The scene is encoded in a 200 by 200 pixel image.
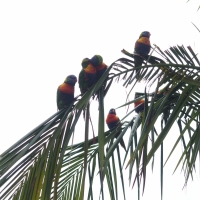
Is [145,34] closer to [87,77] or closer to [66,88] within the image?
[66,88]

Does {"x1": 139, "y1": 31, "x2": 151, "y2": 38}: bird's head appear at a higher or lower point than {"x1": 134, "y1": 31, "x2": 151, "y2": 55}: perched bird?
higher

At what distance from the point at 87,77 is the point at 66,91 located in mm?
379

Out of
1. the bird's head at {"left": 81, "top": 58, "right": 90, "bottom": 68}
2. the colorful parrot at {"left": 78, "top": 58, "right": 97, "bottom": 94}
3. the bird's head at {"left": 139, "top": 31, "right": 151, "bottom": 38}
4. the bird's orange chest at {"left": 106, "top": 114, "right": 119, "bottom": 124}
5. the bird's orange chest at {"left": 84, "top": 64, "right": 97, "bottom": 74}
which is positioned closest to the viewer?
the colorful parrot at {"left": 78, "top": 58, "right": 97, "bottom": 94}

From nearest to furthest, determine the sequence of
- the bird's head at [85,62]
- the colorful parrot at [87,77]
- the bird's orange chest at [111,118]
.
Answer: the colorful parrot at [87,77] < the bird's head at [85,62] < the bird's orange chest at [111,118]

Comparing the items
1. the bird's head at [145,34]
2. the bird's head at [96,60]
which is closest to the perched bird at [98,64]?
the bird's head at [96,60]

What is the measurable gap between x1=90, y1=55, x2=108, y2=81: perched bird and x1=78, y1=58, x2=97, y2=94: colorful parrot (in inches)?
0.8

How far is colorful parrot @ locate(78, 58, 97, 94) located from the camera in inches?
79.0

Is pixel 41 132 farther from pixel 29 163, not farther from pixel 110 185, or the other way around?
pixel 110 185

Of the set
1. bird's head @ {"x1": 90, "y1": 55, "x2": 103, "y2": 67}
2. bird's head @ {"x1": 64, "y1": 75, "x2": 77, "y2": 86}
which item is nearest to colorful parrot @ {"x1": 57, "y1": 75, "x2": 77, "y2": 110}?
bird's head @ {"x1": 64, "y1": 75, "x2": 77, "y2": 86}

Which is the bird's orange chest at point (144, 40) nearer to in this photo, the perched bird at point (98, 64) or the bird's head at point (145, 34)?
the bird's head at point (145, 34)

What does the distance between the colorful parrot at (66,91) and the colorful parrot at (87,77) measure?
210mm

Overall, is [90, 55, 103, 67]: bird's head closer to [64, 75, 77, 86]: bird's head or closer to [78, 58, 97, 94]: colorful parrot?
[78, 58, 97, 94]: colorful parrot

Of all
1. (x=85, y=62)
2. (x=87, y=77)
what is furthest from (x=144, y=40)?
(x=87, y=77)

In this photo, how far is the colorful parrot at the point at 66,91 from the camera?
7.56 ft
